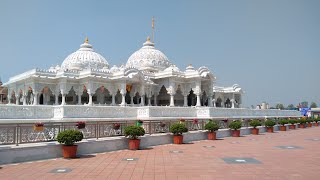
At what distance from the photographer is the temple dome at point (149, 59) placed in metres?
38.6

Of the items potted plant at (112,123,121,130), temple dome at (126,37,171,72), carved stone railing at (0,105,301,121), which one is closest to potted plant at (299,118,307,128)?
carved stone railing at (0,105,301,121)

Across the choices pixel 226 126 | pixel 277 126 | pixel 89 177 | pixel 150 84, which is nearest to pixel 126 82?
pixel 150 84

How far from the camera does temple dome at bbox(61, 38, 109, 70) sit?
120 ft

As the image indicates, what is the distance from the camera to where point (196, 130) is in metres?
17.8

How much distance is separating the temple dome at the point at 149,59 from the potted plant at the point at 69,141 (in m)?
27.9

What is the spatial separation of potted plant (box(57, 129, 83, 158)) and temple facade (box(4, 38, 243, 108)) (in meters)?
17.7

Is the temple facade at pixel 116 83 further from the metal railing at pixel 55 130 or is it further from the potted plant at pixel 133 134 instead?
the potted plant at pixel 133 134

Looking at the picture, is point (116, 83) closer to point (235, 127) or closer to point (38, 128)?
→ point (235, 127)

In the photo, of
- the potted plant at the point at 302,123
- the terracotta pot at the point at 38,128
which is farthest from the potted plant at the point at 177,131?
the potted plant at the point at 302,123

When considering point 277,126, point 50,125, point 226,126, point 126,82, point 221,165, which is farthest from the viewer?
point 126,82

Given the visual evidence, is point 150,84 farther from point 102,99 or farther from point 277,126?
point 277,126

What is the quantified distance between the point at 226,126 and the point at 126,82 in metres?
12.7

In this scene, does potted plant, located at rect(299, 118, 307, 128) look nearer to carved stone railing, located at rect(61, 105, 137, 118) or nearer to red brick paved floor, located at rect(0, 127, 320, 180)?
carved stone railing, located at rect(61, 105, 137, 118)

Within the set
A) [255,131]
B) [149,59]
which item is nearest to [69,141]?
[255,131]
